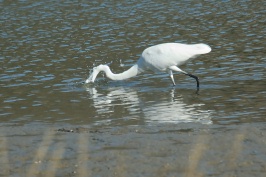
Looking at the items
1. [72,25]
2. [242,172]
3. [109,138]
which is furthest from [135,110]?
[72,25]

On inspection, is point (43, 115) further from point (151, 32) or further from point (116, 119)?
point (151, 32)

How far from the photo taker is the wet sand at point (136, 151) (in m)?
8.30

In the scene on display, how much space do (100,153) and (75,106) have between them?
451 centimetres

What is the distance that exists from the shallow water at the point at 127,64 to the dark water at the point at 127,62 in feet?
0.08

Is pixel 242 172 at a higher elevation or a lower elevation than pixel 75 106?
higher

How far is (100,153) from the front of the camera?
938 cm

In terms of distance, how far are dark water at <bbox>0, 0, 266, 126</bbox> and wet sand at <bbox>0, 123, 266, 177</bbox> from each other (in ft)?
2.93

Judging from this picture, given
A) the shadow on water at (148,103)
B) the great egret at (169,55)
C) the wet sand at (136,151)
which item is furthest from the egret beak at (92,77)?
the wet sand at (136,151)

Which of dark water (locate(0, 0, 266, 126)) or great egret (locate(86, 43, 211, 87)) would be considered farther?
great egret (locate(86, 43, 211, 87))

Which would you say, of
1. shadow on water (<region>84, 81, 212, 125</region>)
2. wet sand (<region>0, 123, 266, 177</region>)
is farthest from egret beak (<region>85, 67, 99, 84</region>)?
wet sand (<region>0, 123, 266, 177</region>)

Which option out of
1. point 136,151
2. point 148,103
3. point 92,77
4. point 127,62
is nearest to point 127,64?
point 127,62

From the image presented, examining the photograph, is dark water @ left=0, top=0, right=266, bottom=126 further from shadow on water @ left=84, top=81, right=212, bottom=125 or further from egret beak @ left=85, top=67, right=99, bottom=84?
egret beak @ left=85, top=67, right=99, bottom=84

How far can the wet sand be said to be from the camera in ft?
27.2

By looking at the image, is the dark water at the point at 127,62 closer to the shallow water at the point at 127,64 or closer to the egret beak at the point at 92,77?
the shallow water at the point at 127,64
